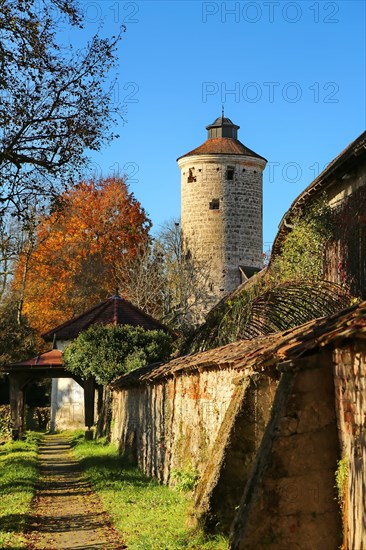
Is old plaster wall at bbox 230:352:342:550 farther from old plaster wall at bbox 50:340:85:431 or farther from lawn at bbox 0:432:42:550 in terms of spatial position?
old plaster wall at bbox 50:340:85:431

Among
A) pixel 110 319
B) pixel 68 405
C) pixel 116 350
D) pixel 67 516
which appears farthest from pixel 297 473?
pixel 68 405

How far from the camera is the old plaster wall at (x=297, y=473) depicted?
7812mm

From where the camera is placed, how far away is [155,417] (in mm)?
17812

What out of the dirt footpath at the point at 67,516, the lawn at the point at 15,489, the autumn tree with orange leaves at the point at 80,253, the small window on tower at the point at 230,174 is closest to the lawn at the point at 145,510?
the dirt footpath at the point at 67,516

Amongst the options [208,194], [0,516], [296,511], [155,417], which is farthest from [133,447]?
[208,194]

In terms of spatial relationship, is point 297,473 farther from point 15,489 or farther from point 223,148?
point 223,148

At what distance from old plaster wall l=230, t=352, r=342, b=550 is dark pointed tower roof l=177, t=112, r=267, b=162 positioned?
48.2m

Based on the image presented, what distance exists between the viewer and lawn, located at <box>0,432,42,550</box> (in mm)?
11453

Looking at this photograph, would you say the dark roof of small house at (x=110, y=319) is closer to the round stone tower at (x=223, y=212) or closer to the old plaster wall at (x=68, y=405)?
the old plaster wall at (x=68, y=405)

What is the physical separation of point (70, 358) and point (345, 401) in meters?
24.8

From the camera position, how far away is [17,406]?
33375mm

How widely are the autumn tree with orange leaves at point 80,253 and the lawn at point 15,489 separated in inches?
958

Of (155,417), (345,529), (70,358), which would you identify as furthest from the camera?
(70,358)

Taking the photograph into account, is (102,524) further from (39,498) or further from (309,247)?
(309,247)
